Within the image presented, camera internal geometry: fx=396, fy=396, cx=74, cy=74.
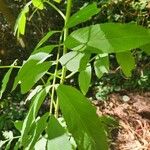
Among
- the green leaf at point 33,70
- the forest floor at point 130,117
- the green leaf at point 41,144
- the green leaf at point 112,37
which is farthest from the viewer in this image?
the forest floor at point 130,117

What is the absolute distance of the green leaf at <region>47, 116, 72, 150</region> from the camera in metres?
0.70

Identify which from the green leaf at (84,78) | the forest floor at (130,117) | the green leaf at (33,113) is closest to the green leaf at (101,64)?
the green leaf at (84,78)

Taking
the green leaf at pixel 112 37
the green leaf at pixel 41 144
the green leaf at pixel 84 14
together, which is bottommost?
the green leaf at pixel 41 144

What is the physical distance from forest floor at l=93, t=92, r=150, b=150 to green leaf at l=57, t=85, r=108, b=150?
2724mm

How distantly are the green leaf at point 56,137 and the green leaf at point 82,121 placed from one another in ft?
0.07

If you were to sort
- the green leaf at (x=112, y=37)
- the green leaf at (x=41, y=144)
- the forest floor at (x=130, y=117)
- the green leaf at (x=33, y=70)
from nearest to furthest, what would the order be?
the green leaf at (x=112, y=37), the green leaf at (x=33, y=70), the green leaf at (x=41, y=144), the forest floor at (x=130, y=117)

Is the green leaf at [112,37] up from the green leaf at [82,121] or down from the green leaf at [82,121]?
up

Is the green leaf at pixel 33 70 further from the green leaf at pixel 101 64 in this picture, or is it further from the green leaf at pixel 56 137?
the green leaf at pixel 101 64

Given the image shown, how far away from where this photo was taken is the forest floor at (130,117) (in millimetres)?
3465

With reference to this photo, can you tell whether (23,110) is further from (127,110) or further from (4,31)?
(4,31)

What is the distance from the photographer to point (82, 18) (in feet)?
2.37

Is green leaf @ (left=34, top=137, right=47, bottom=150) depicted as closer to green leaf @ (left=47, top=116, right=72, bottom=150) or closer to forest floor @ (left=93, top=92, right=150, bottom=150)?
green leaf @ (left=47, top=116, right=72, bottom=150)

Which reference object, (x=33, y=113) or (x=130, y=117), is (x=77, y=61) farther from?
(x=130, y=117)

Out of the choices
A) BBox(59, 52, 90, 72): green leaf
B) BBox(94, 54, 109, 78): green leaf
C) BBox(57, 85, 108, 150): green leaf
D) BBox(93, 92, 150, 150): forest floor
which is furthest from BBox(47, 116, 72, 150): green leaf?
BBox(93, 92, 150, 150): forest floor
